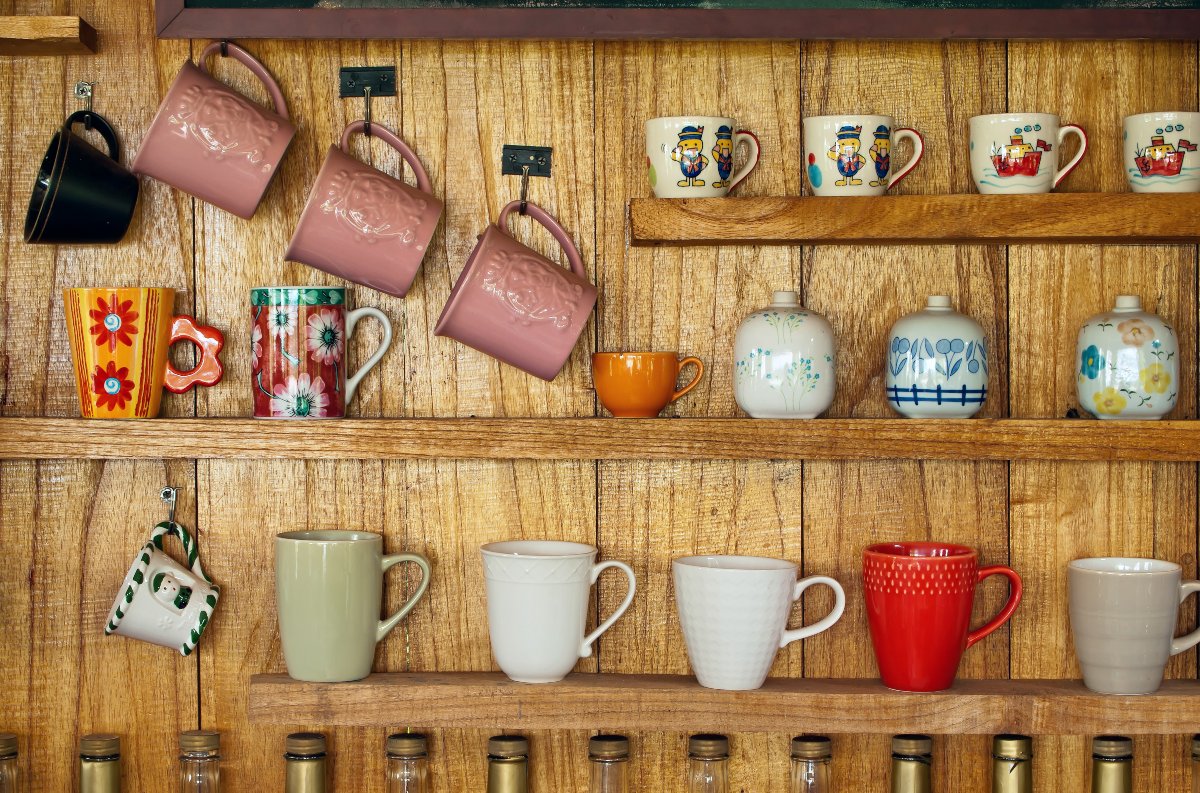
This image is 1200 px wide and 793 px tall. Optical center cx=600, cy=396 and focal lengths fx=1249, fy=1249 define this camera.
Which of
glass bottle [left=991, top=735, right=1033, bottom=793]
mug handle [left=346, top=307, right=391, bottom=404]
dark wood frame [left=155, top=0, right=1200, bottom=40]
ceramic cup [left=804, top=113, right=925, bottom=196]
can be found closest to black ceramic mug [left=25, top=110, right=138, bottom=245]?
dark wood frame [left=155, top=0, right=1200, bottom=40]

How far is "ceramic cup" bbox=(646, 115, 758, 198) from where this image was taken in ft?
3.87

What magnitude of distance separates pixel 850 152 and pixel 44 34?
0.77 meters

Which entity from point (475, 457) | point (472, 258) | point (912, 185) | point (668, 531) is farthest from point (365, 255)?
point (912, 185)

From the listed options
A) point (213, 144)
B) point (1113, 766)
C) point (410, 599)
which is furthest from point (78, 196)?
point (1113, 766)

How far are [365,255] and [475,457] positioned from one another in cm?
22

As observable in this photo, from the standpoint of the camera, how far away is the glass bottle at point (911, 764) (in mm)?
1225

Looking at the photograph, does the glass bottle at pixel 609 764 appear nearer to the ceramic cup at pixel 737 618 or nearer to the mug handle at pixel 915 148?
the ceramic cup at pixel 737 618

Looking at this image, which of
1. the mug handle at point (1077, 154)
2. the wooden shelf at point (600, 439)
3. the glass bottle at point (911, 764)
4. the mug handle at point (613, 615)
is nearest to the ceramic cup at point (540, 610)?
the mug handle at point (613, 615)

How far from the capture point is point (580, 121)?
128 centimetres

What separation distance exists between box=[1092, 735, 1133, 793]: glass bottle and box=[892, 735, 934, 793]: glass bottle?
0.16 metres

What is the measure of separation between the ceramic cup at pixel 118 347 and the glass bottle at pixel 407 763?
41cm

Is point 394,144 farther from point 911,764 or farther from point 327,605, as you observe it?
point 911,764

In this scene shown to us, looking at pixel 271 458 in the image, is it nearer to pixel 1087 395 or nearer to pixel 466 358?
pixel 466 358

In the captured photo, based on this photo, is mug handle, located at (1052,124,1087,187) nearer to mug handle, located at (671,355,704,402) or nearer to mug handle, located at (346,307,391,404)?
mug handle, located at (671,355,704,402)
